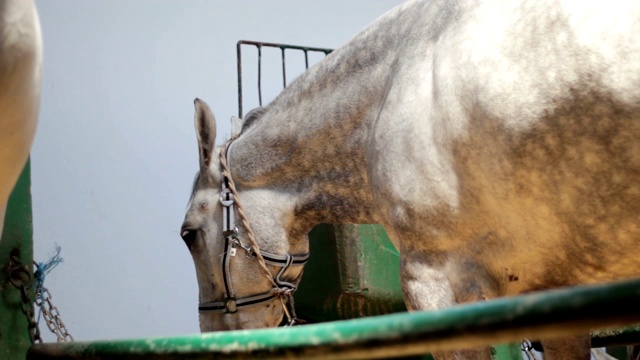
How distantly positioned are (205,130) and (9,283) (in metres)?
0.96

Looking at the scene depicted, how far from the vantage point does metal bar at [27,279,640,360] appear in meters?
0.67

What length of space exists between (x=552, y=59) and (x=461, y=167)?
0.34 meters

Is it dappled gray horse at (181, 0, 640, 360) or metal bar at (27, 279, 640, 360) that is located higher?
dappled gray horse at (181, 0, 640, 360)

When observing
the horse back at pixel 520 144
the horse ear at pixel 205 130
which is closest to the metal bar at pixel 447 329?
the horse back at pixel 520 144

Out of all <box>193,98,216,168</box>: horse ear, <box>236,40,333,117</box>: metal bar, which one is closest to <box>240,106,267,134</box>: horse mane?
<box>193,98,216,168</box>: horse ear

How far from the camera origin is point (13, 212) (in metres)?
2.38

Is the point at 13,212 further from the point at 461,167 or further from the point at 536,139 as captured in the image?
the point at 536,139

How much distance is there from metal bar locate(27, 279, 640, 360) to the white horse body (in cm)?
31

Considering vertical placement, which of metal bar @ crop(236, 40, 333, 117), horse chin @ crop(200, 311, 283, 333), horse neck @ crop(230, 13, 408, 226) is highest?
metal bar @ crop(236, 40, 333, 117)

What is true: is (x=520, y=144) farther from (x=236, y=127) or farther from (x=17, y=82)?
(x=236, y=127)

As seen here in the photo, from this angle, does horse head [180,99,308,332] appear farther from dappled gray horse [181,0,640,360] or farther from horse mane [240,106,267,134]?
dappled gray horse [181,0,640,360]

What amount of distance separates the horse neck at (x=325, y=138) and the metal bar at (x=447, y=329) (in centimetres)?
156

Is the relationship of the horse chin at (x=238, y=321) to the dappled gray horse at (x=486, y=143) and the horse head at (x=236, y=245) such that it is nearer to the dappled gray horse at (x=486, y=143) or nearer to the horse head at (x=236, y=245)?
the horse head at (x=236, y=245)

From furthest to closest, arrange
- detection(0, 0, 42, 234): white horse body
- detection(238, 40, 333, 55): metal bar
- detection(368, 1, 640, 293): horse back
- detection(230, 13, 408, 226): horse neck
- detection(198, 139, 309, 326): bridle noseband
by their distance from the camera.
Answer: detection(238, 40, 333, 55): metal bar, detection(198, 139, 309, 326): bridle noseband, detection(230, 13, 408, 226): horse neck, detection(368, 1, 640, 293): horse back, detection(0, 0, 42, 234): white horse body
